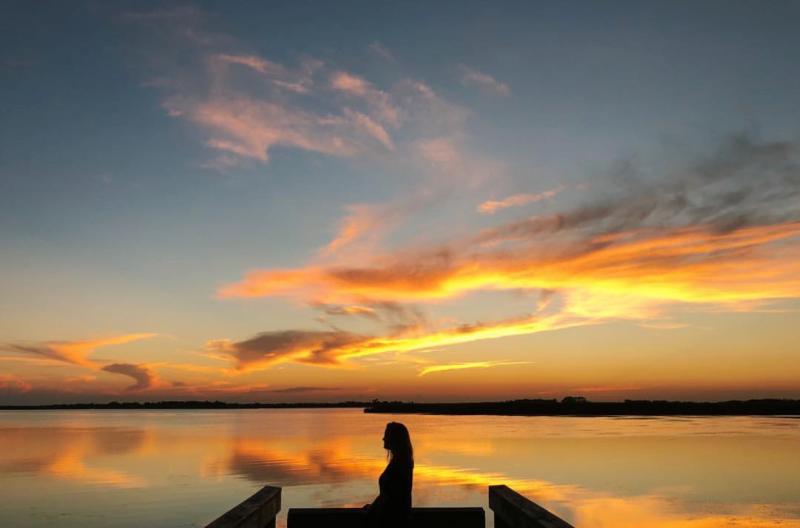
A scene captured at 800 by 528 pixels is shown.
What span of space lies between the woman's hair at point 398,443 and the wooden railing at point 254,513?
6.41 ft

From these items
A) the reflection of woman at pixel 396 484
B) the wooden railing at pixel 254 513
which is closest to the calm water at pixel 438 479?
the wooden railing at pixel 254 513

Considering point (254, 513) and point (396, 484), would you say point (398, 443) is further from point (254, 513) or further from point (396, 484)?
point (254, 513)

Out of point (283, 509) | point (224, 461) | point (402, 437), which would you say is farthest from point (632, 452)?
point (402, 437)

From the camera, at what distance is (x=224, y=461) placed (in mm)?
38250

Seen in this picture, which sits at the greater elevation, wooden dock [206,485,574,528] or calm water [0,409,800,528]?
wooden dock [206,485,574,528]

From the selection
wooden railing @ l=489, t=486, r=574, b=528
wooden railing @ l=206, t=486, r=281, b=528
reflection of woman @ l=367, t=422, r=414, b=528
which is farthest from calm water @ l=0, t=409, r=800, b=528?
reflection of woman @ l=367, t=422, r=414, b=528

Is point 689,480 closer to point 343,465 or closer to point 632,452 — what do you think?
point 632,452

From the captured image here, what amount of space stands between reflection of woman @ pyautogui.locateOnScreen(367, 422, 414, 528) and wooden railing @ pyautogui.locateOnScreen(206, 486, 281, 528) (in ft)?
5.29

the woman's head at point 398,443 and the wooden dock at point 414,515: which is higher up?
the woman's head at point 398,443

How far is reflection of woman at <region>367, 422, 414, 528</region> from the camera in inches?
305

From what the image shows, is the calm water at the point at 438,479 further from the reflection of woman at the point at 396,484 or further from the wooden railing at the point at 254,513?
the reflection of woman at the point at 396,484

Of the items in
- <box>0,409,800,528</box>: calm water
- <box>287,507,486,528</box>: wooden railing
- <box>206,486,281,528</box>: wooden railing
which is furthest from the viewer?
<box>0,409,800,528</box>: calm water

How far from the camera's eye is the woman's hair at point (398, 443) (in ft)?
25.3

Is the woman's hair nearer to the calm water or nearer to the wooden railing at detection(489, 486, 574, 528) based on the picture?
the wooden railing at detection(489, 486, 574, 528)
